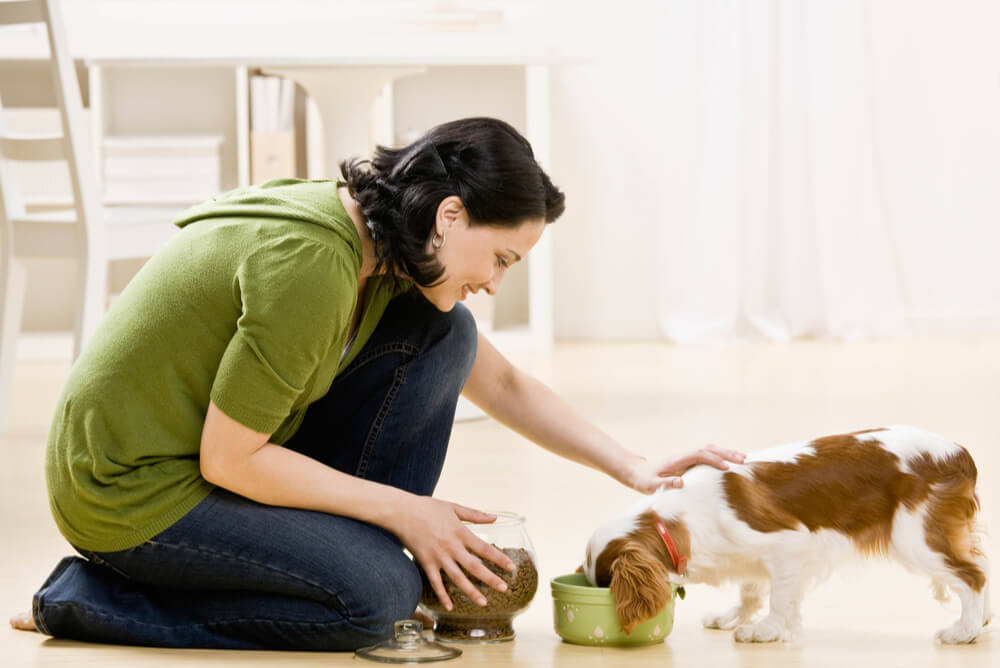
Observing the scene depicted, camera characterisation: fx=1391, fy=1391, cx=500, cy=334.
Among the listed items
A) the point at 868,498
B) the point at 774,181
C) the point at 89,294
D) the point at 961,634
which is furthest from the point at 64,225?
the point at 774,181

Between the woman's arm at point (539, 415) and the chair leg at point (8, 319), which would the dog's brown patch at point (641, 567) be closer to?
the woman's arm at point (539, 415)

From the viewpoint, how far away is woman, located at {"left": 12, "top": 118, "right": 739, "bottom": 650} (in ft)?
4.39

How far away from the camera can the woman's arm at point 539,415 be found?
1.61 meters

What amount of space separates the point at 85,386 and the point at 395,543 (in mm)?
354

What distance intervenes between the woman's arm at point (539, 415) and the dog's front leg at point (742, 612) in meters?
0.18

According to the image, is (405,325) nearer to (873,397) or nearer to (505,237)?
(505,237)

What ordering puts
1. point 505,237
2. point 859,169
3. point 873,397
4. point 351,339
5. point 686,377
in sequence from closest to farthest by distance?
point 505,237 < point 351,339 < point 873,397 < point 686,377 < point 859,169

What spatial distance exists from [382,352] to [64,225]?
165 cm

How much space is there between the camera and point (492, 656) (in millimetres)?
1433

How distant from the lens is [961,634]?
4.72 ft

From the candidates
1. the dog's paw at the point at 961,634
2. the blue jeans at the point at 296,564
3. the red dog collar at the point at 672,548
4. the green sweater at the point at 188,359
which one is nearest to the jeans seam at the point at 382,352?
the blue jeans at the point at 296,564

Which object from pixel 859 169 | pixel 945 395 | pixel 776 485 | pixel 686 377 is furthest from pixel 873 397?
pixel 776 485

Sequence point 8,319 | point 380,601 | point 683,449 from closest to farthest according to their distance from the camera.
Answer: point 380,601, point 683,449, point 8,319

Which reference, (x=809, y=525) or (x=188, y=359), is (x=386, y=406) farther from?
(x=809, y=525)
